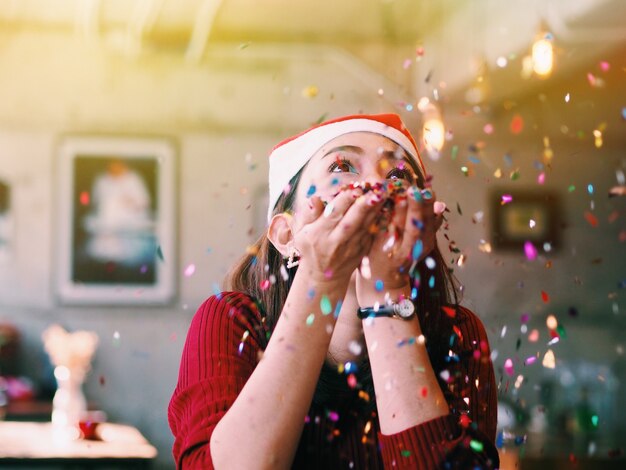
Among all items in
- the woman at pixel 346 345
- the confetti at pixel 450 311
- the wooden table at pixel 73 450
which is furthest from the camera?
the wooden table at pixel 73 450

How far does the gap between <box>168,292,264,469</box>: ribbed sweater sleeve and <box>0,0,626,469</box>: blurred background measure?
373cm

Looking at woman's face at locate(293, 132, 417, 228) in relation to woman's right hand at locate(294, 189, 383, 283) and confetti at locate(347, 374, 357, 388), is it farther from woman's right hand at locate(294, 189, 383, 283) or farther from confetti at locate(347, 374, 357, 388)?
confetti at locate(347, 374, 357, 388)

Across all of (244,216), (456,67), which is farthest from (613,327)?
(244,216)

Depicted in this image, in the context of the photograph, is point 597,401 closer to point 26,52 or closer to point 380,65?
point 380,65

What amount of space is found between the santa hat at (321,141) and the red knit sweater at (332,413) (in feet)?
0.66

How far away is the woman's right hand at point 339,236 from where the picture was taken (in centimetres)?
96

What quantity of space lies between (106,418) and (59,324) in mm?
603

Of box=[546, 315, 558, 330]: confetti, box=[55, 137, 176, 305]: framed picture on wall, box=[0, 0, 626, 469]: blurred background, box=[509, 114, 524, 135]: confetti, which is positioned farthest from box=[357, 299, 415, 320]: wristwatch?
box=[509, 114, 524, 135]: confetti

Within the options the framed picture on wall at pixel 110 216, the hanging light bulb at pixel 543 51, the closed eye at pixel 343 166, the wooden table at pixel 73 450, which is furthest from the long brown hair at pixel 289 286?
the framed picture on wall at pixel 110 216

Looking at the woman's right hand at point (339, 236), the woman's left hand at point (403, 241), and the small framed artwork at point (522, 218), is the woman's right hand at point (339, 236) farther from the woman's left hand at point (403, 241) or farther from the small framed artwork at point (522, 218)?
the small framed artwork at point (522, 218)

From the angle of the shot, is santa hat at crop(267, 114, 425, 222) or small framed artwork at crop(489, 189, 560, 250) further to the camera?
→ small framed artwork at crop(489, 189, 560, 250)

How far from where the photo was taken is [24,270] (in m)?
4.99

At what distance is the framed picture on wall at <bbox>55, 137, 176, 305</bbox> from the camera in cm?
499

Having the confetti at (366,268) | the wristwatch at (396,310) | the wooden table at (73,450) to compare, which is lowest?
the wooden table at (73,450)
